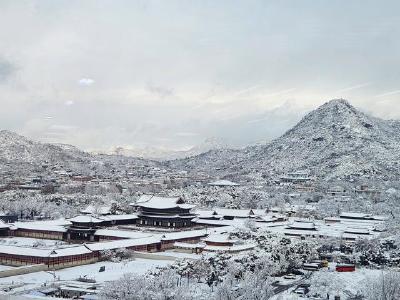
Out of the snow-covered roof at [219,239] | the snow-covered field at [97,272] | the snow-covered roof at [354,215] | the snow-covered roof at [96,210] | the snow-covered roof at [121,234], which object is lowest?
the snow-covered field at [97,272]

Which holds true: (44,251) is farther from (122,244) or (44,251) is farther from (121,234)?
(121,234)

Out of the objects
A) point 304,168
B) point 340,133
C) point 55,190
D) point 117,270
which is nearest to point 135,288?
point 117,270

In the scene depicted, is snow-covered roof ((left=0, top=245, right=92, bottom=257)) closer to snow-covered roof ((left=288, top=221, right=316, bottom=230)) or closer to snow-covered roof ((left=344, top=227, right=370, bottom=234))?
snow-covered roof ((left=288, top=221, right=316, bottom=230))

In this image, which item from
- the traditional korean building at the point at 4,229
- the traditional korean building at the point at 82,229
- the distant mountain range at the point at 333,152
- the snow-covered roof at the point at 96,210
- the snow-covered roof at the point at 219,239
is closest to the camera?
the snow-covered roof at the point at 219,239

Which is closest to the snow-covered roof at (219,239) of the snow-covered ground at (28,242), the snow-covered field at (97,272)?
the snow-covered field at (97,272)

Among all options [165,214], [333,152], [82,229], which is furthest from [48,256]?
[333,152]

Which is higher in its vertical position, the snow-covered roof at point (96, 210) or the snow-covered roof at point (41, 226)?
the snow-covered roof at point (96, 210)

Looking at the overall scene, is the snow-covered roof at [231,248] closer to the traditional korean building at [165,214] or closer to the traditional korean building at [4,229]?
the traditional korean building at [165,214]
